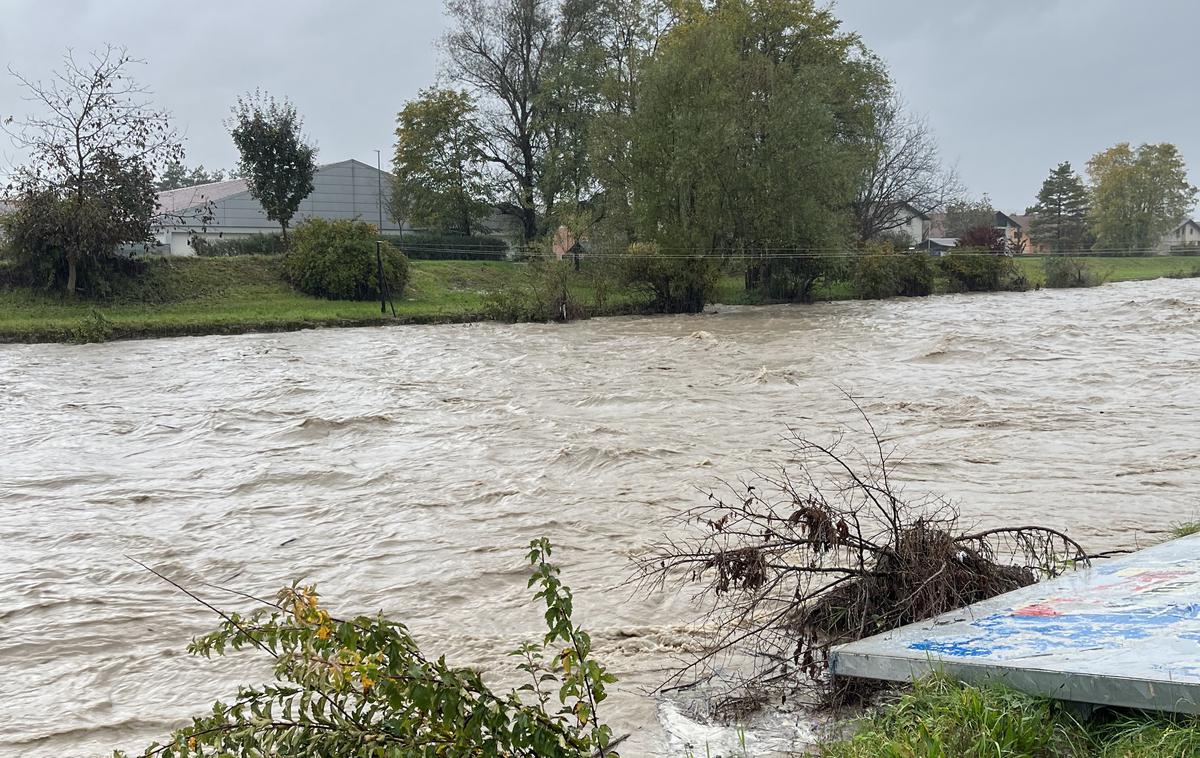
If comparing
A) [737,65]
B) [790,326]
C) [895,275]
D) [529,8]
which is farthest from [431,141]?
[790,326]

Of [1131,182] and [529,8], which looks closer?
[529,8]

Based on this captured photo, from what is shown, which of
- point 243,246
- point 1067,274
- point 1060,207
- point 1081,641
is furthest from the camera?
point 1060,207

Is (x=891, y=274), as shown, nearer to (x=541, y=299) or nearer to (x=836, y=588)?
(x=541, y=299)

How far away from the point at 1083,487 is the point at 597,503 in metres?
4.21

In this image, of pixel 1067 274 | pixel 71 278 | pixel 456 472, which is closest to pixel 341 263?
pixel 71 278

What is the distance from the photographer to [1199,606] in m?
4.04

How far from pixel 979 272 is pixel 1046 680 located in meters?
40.5

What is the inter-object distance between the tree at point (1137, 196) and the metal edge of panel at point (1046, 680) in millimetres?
75712

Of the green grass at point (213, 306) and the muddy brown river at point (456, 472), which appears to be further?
the green grass at point (213, 306)

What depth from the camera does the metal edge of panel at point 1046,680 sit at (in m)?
3.27

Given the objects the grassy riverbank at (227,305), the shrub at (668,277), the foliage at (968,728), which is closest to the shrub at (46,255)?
the grassy riverbank at (227,305)

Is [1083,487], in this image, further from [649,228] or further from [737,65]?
[737,65]

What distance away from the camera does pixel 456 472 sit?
1057 centimetres

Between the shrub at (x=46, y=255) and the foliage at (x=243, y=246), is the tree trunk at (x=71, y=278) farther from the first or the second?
the foliage at (x=243, y=246)
